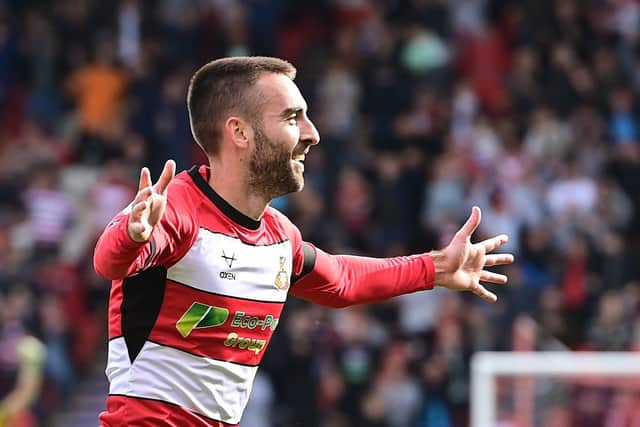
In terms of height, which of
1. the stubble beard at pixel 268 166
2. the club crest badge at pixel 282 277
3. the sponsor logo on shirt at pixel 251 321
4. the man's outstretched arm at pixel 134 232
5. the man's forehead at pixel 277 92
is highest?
the man's forehead at pixel 277 92

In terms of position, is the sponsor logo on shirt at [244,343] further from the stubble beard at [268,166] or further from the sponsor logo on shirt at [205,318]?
the stubble beard at [268,166]

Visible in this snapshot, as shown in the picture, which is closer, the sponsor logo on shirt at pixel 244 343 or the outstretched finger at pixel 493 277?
the sponsor logo on shirt at pixel 244 343

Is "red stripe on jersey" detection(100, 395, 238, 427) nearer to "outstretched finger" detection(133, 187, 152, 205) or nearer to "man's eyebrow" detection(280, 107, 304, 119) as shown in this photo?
"outstretched finger" detection(133, 187, 152, 205)

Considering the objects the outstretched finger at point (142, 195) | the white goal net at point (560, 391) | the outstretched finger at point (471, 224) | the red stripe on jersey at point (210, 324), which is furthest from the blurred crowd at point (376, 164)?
the outstretched finger at point (142, 195)

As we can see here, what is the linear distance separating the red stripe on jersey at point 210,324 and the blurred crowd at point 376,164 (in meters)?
6.19

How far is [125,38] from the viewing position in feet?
59.4

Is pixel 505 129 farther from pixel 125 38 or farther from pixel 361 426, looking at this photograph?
pixel 125 38

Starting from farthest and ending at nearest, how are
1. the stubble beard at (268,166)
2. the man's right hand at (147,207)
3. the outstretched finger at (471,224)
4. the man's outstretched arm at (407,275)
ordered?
the man's outstretched arm at (407,275) < the outstretched finger at (471,224) < the stubble beard at (268,166) < the man's right hand at (147,207)

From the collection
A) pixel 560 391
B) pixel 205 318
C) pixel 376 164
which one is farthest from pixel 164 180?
pixel 376 164

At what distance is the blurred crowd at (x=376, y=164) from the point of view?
44.9 ft

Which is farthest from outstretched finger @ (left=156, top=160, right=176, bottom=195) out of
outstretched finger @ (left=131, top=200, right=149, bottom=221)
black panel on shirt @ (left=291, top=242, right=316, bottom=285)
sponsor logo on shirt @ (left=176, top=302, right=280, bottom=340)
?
black panel on shirt @ (left=291, top=242, right=316, bottom=285)

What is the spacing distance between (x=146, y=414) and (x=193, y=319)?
0.39 m

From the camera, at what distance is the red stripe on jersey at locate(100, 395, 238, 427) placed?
484 centimetres

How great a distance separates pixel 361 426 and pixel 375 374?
1.90 ft
